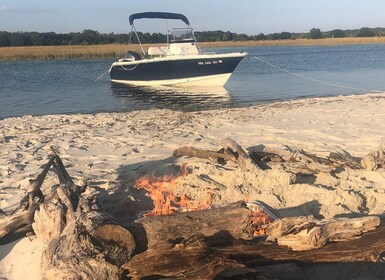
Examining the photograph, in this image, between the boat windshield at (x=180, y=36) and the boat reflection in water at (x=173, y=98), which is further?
the boat windshield at (x=180, y=36)

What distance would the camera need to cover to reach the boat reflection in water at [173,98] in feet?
52.6

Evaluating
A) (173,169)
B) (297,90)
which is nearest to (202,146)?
(173,169)

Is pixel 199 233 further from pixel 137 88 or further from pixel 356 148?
→ pixel 137 88

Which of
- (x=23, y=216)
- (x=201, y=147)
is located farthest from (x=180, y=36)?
(x=23, y=216)

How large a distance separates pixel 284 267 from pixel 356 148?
4875mm

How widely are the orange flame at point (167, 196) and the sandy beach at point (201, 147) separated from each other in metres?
0.15

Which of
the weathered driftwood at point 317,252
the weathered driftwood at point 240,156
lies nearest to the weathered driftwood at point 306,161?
the weathered driftwood at point 240,156

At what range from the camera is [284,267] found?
10.6 feet

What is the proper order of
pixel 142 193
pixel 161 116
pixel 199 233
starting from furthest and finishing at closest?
pixel 161 116
pixel 142 193
pixel 199 233

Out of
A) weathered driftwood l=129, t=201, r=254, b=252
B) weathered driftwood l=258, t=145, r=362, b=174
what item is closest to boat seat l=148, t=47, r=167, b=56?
weathered driftwood l=258, t=145, r=362, b=174

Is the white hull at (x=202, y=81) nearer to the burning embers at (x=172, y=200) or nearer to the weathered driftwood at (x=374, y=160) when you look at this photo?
the weathered driftwood at (x=374, y=160)

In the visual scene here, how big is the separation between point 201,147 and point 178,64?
13175 mm

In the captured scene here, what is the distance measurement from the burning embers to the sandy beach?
0.45 feet

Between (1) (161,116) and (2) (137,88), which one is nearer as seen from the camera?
(1) (161,116)
